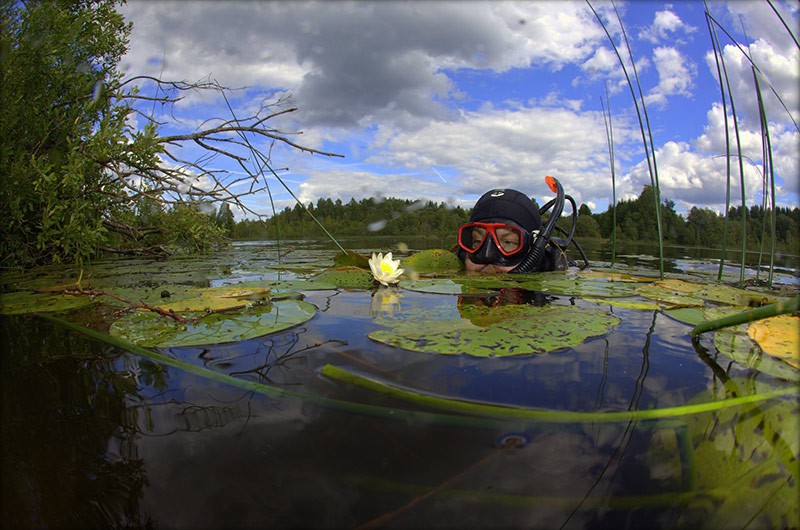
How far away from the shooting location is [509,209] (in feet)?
14.1

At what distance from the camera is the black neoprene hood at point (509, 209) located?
14.1ft

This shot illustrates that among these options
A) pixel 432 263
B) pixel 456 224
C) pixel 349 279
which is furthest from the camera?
pixel 456 224

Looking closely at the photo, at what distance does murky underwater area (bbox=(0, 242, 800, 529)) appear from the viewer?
663mm

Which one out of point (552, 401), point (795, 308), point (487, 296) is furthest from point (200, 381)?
point (487, 296)

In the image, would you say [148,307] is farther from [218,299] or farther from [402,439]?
[402,439]

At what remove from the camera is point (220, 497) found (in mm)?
695

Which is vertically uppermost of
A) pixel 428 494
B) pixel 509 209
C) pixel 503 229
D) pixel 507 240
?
pixel 509 209

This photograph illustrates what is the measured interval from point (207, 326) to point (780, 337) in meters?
2.20

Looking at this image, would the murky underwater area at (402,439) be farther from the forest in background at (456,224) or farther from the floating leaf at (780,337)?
the forest in background at (456,224)

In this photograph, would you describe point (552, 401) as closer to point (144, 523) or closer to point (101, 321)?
point (144, 523)

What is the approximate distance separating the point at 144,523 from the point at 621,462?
2.84 ft

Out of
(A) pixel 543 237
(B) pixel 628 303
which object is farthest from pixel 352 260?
(B) pixel 628 303

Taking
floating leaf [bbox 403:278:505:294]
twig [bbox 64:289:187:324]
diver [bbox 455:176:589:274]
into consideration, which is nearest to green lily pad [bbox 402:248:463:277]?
diver [bbox 455:176:589:274]

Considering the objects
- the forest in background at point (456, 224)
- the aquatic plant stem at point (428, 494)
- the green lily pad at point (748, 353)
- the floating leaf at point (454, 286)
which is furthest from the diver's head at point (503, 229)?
the forest in background at point (456, 224)
